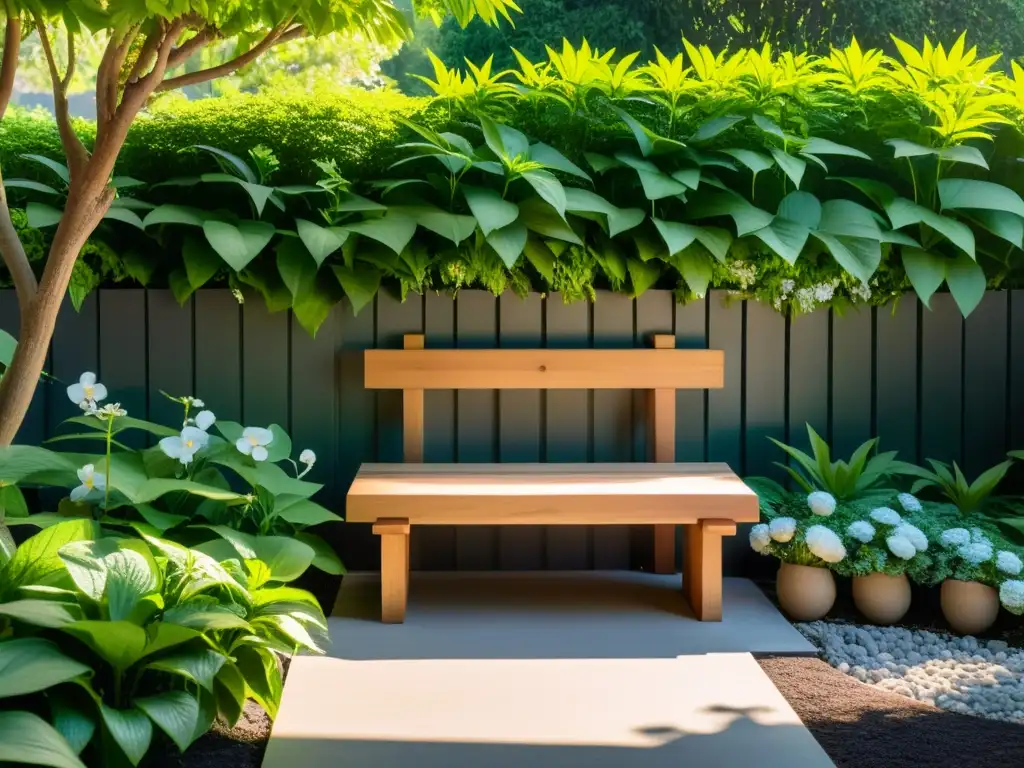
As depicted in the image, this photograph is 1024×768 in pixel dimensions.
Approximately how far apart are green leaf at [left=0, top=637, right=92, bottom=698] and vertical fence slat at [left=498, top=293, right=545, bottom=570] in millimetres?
2291

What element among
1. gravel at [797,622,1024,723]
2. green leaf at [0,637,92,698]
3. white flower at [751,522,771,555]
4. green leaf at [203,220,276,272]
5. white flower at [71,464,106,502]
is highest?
green leaf at [203,220,276,272]

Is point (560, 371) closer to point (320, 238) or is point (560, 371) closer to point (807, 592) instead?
point (320, 238)

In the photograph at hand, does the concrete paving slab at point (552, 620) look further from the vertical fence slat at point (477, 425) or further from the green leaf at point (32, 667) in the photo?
the green leaf at point (32, 667)

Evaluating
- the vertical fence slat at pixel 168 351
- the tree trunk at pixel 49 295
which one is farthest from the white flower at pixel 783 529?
the tree trunk at pixel 49 295

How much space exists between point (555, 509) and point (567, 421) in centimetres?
80

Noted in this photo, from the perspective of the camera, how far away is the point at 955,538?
358 centimetres

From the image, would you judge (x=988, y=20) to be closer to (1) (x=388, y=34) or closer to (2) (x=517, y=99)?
(2) (x=517, y=99)

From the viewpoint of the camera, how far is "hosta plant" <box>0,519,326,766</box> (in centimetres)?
199

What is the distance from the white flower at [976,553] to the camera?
11.5 feet

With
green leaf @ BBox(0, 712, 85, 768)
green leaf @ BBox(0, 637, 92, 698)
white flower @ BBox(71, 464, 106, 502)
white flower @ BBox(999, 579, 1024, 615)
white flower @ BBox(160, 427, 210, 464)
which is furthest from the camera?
white flower @ BBox(999, 579, 1024, 615)

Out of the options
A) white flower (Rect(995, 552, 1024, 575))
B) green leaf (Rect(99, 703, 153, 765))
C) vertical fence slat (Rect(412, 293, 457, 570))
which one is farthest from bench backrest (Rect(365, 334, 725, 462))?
green leaf (Rect(99, 703, 153, 765))

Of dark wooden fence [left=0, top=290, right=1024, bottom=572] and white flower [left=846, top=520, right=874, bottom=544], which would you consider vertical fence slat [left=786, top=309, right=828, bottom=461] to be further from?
white flower [left=846, top=520, right=874, bottom=544]

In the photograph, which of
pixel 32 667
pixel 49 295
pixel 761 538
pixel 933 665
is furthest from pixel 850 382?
pixel 32 667

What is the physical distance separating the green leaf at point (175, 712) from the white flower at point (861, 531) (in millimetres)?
2352
